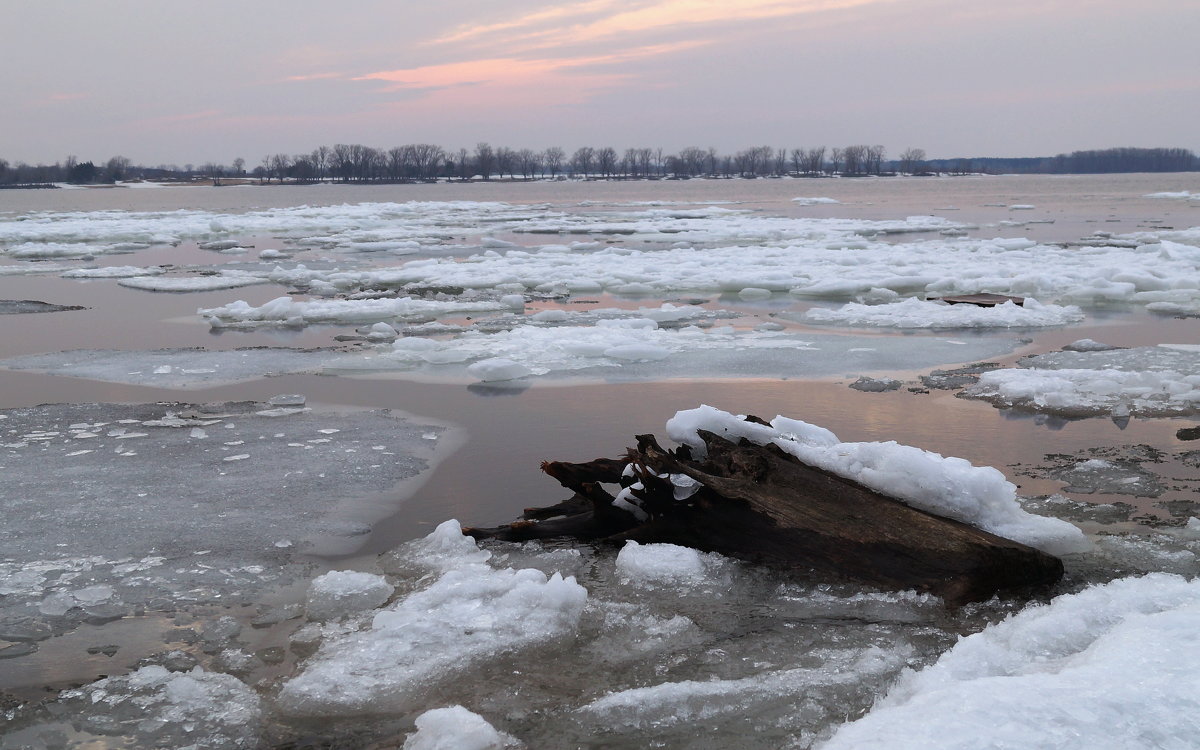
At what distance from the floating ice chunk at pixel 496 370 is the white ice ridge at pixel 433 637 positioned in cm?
442

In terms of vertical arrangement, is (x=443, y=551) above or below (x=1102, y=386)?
below

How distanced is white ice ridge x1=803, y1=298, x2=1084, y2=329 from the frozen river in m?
0.08

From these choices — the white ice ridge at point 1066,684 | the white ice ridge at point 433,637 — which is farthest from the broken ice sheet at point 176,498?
the white ice ridge at point 1066,684

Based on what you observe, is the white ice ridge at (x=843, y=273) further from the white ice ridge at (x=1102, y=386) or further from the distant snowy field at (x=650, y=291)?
the white ice ridge at (x=1102, y=386)

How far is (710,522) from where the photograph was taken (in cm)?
470

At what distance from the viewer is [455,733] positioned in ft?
9.99

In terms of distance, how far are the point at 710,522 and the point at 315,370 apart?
5.91 metres

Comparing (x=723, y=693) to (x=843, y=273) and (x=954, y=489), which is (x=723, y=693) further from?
(x=843, y=273)

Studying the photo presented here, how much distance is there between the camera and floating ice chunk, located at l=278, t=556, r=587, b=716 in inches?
135

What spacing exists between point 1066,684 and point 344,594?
2.92 m

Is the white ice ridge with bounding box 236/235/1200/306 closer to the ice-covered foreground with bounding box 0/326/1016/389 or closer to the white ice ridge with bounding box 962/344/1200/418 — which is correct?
the ice-covered foreground with bounding box 0/326/1016/389

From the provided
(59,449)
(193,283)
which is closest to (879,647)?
(59,449)

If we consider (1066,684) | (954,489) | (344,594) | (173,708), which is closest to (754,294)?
(954,489)

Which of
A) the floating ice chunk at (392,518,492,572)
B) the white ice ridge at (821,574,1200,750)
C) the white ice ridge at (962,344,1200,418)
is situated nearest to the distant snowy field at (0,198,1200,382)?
the white ice ridge at (962,344,1200,418)
